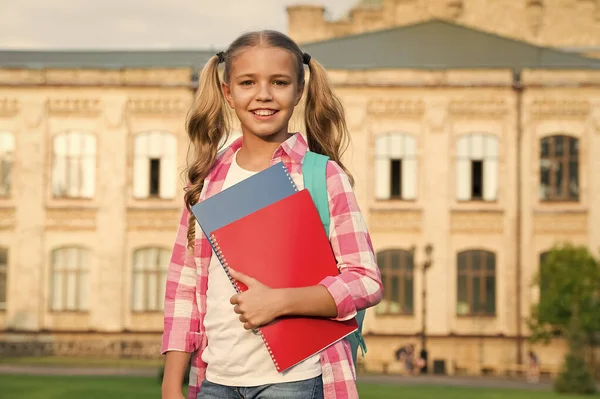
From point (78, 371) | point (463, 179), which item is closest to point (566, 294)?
point (463, 179)

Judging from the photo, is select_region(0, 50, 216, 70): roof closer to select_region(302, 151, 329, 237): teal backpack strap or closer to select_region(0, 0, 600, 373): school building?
select_region(0, 0, 600, 373): school building

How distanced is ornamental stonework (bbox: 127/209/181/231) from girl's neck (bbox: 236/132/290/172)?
36253 mm

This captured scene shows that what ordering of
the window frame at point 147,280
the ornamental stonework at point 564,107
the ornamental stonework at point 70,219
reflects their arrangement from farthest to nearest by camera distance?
the ornamental stonework at point 70,219 → the window frame at point 147,280 → the ornamental stonework at point 564,107

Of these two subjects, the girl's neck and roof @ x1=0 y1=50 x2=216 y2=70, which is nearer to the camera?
the girl's neck

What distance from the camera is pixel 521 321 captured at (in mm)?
38594

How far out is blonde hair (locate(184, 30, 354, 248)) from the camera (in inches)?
153

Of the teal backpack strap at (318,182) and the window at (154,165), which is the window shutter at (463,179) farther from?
the teal backpack strap at (318,182)

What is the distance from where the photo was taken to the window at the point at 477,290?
38.9 metres

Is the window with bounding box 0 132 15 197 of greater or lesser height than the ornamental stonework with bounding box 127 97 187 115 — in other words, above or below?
below

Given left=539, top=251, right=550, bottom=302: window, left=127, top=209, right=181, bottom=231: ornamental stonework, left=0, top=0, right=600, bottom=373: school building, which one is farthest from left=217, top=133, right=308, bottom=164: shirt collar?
left=127, top=209, right=181, bottom=231: ornamental stonework

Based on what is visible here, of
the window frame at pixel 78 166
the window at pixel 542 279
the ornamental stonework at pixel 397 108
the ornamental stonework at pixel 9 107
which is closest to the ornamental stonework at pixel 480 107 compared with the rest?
the ornamental stonework at pixel 397 108

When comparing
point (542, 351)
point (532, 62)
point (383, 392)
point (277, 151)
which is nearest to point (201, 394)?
point (277, 151)

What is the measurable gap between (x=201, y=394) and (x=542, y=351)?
3556cm

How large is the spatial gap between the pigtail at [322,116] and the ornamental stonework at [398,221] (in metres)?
35.6
